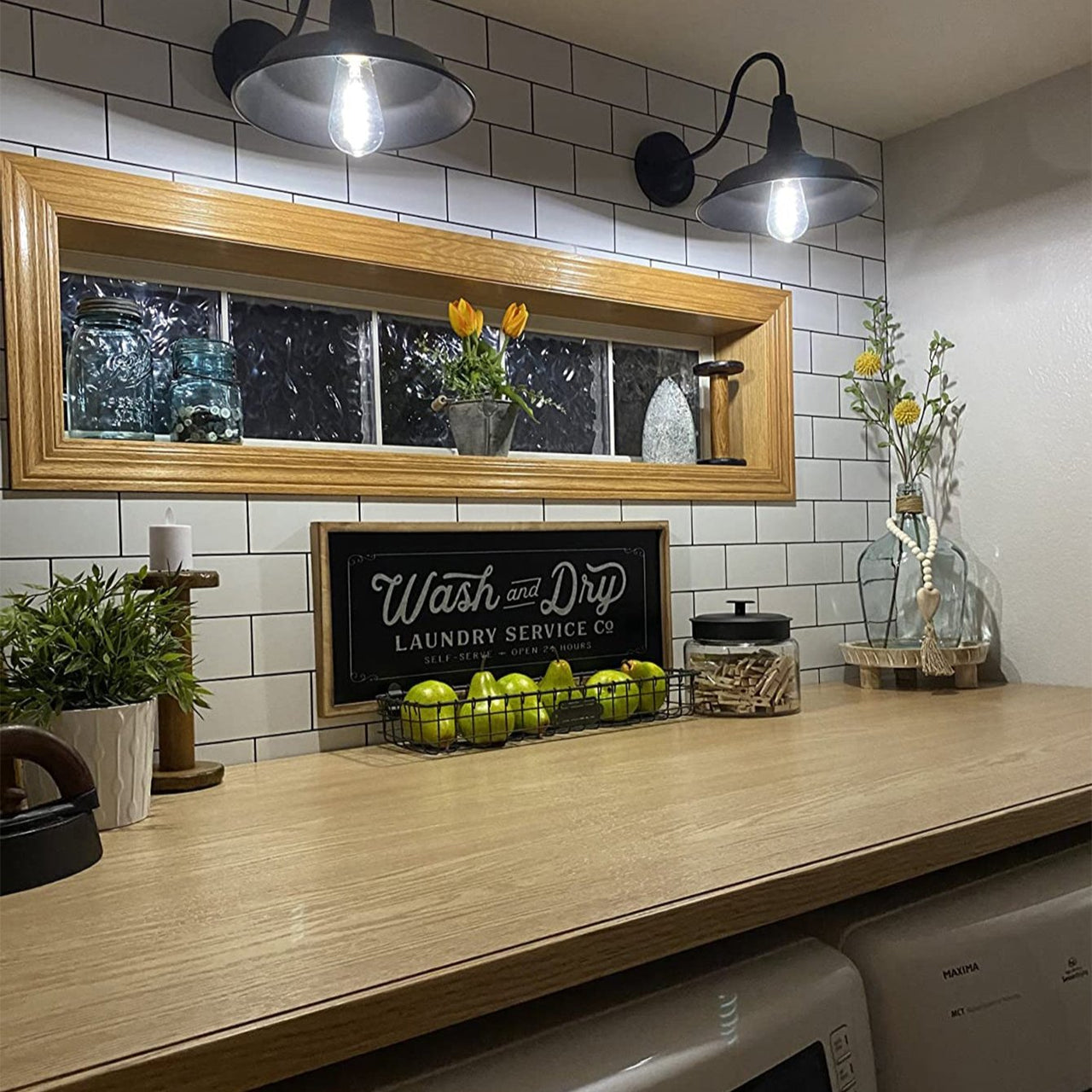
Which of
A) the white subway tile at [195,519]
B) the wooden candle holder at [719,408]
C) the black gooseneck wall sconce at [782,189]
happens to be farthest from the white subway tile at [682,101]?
the white subway tile at [195,519]

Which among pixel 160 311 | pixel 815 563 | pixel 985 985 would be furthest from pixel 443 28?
pixel 985 985

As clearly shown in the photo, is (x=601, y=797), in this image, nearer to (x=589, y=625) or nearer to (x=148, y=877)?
(x=148, y=877)

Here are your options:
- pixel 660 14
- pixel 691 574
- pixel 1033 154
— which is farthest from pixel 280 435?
pixel 1033 154

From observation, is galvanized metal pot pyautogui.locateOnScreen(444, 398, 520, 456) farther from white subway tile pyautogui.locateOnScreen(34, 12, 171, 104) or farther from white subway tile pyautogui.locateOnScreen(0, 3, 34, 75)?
white subway tile pyautogui.locateOnScreen(0, 3, 34, 75)

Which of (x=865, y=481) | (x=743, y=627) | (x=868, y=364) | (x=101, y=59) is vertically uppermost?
(x=101, y=59)

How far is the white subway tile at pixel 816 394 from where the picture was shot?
2359 mm

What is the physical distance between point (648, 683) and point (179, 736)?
0.81 meters

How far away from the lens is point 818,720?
6.15 feet

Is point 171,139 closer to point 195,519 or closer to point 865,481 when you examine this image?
point 195,519

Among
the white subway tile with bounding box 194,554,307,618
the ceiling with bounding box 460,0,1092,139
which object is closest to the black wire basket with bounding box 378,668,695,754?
the white subway tile with bounding box 194,554,307,618

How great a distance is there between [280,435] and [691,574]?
863mm

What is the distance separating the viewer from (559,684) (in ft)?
5.98

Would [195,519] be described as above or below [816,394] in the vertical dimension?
below

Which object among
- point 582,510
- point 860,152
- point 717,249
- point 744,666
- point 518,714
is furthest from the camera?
point 860,152
